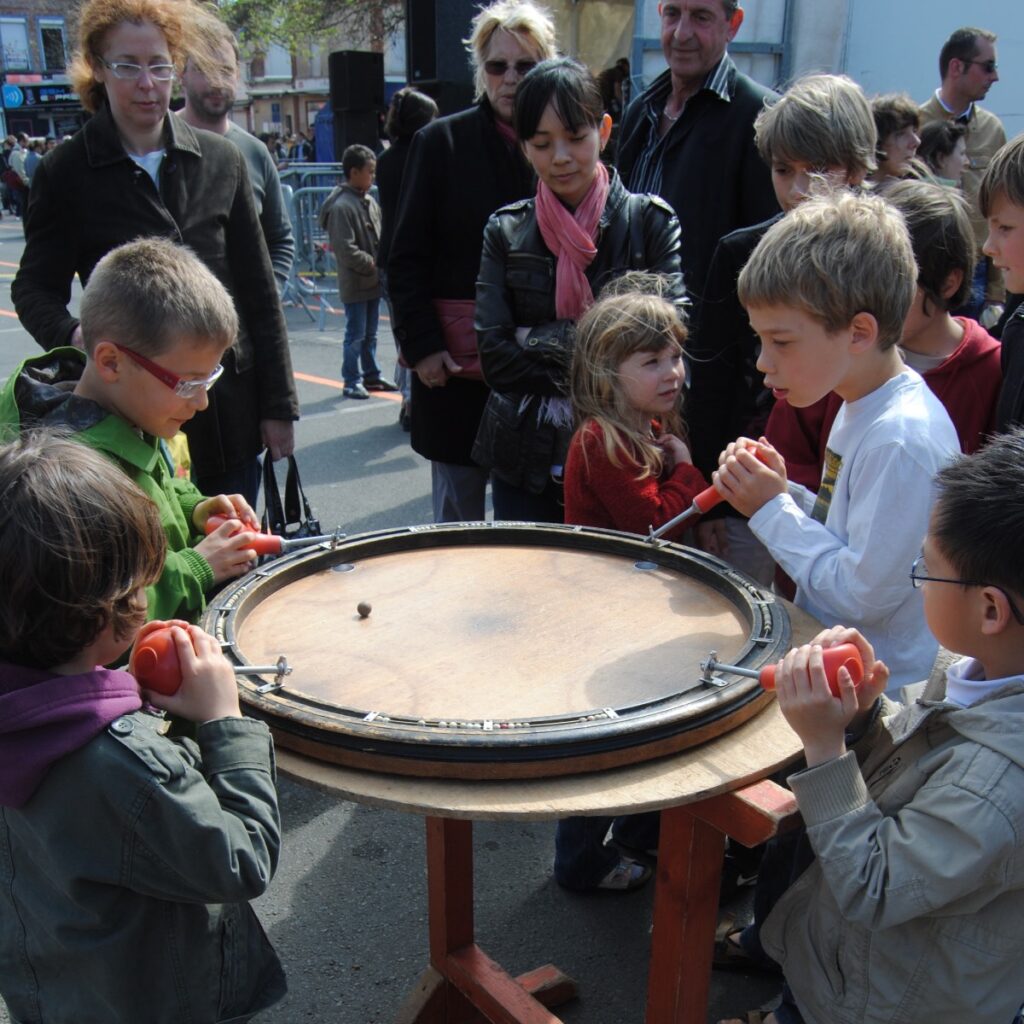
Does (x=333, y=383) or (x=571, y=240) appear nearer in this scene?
(x=571, y=240)

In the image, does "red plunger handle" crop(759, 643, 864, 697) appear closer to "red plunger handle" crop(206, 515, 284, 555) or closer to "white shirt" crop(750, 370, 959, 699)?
"white shirt" crop(750, 370, 959, 699)

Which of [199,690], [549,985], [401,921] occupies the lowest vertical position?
[401,921]

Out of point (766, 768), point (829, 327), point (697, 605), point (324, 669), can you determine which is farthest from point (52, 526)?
point (829, 327)

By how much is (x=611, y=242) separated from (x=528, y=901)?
1.70m

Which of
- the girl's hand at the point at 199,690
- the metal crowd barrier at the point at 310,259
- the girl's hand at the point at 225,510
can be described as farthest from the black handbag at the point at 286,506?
the metal crowd barrier at the point at 310,259

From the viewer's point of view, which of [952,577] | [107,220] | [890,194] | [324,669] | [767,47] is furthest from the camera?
[767,47]

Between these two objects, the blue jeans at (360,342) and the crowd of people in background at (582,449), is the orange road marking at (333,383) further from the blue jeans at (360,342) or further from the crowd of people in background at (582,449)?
the crowd of people in background at (582,449)

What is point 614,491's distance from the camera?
2283 mm

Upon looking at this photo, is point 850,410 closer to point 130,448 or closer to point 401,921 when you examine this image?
point 130,448

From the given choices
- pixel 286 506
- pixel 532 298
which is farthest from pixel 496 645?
pixel 286 506

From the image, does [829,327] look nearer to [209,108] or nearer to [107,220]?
[107,220]

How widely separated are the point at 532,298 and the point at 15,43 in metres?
49.8

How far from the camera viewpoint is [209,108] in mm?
4461

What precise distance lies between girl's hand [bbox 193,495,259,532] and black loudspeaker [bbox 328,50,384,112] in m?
11.8
